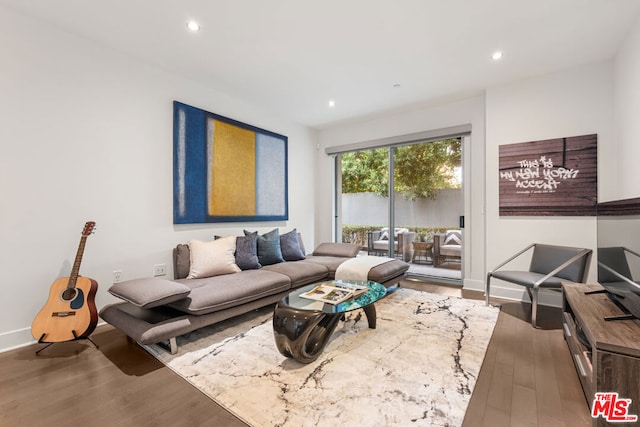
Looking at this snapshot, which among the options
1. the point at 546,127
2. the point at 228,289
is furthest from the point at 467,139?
the point at 228,289

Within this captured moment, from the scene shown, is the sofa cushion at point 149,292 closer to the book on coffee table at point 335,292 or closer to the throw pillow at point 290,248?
the book on coffee table at point 335,292

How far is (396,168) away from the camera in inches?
195

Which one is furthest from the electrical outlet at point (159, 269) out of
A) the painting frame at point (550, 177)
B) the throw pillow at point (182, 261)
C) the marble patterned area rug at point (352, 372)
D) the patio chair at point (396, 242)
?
the painting frame at point (550, 177)

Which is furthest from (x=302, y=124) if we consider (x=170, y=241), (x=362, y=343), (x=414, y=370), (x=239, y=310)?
(x=414, y=370)

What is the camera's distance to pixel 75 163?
2.61 meters

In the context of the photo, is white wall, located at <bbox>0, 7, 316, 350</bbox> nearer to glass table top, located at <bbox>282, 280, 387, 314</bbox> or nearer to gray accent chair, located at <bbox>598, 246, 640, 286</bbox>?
glass table top, located at <bbox>282, 280, 387, 314</bbox>

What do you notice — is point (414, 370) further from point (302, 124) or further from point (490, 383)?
point (302, 124)

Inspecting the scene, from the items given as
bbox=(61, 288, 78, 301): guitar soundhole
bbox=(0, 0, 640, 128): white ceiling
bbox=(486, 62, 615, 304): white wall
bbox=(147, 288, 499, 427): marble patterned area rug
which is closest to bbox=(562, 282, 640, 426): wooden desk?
bbox=(147, 288, 499, 427): marble patterned area rug

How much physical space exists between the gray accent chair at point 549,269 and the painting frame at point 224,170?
10.5ft

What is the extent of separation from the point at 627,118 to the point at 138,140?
191 inches

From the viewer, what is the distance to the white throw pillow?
3.06m

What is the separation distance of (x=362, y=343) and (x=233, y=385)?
106 cm

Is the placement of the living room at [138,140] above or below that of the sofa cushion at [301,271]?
above

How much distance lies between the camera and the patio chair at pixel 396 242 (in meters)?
4.86
